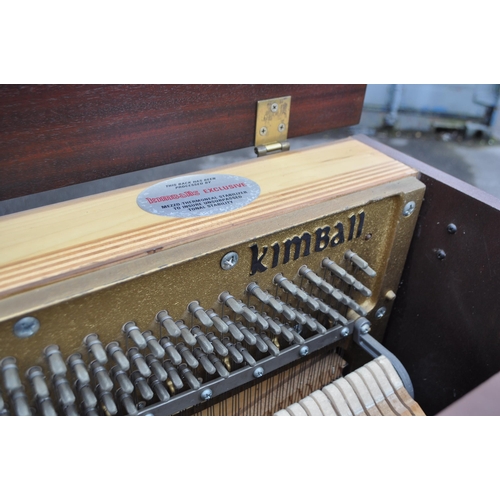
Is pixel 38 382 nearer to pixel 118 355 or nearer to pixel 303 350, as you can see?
pixel 118 355

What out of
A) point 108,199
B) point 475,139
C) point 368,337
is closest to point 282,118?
point 108,199

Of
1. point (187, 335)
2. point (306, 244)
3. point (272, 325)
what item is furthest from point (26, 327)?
point (306, 244)

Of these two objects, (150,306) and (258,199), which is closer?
(150,306)

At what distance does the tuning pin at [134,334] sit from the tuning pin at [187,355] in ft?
0.34

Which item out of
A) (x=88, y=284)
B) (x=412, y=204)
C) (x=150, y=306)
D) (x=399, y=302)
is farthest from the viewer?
(x=399, y=302)

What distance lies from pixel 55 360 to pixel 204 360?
0.31m

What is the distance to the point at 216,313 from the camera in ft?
3.62

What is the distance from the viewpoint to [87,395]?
36.2 inches

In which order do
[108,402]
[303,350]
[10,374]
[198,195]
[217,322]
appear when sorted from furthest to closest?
[303,350]
[198,195]
[217,322]
[108,402]
[10,374]

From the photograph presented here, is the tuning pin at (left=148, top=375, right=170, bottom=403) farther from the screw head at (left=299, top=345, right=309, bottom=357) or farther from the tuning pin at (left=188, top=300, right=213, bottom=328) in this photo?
the screw head at (left=299, top=345, right=309, bottom=357)

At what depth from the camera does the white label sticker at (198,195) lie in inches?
43.3

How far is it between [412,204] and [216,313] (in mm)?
587

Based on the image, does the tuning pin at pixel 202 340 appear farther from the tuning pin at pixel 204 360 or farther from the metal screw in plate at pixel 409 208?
the metal screw in plate at pixel 409 208
